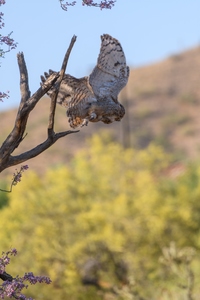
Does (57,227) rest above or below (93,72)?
above

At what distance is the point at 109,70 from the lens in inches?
314

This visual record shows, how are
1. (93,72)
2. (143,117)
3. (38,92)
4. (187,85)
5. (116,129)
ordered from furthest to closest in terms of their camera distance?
(187,85) → (143,117) → (116,129) → (93,72) → (38,92)

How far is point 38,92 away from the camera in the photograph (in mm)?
6785

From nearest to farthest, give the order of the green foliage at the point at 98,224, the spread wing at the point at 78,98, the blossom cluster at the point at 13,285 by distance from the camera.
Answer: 1. the blossom cluster at the point at 13,285
2. the spread wing at the point at 78,98
3. the green foliage at the point at 98,224

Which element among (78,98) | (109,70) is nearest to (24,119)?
(78,98)

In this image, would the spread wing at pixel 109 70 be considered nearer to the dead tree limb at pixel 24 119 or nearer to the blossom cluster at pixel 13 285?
the dead tree limb at pixel 24 119

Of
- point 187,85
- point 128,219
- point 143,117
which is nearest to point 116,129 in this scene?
point 143,117

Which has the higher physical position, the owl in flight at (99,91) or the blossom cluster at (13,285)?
the owl in flight at (99,91)

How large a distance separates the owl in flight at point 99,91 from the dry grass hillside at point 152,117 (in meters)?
61.8

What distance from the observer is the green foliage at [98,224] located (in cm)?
3142

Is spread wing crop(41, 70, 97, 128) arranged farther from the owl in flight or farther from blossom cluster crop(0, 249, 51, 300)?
blossom cluster crop(0, 249, 51, 300)

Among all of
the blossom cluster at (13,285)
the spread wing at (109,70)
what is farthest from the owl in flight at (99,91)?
the blossom cluster at (13,285)

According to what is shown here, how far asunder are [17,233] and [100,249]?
128 inches

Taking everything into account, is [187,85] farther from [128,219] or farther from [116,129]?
[128,219]
